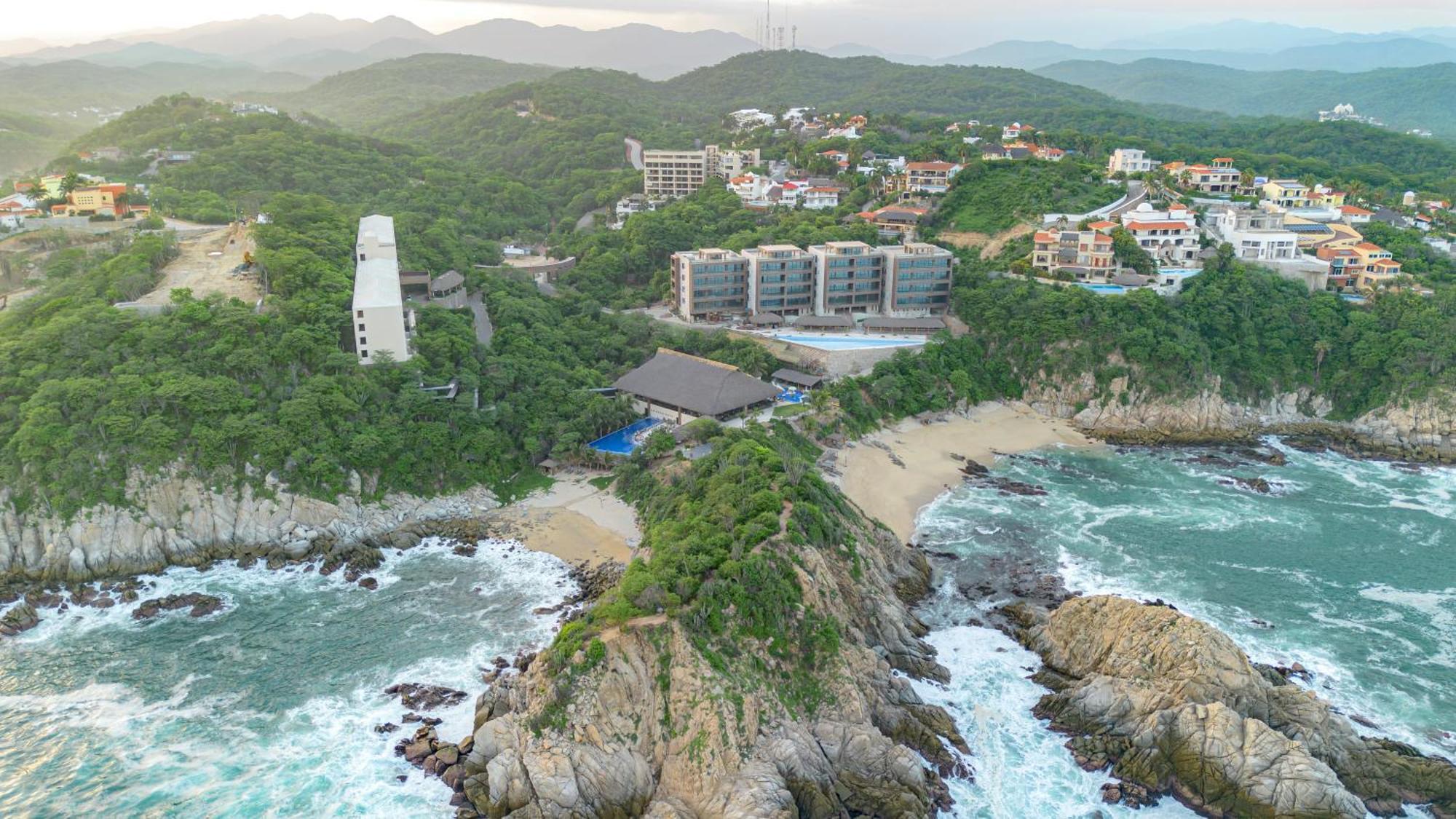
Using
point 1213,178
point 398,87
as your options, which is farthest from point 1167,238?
point 398,87

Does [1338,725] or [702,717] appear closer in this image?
[702,717]

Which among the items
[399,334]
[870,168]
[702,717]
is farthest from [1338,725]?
Answer: [870,168]

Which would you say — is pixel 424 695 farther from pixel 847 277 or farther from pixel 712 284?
pixel 847 277

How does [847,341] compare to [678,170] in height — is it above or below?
below

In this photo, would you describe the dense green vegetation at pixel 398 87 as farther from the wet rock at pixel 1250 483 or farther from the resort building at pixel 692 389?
the wet rock at pixel 1250 483

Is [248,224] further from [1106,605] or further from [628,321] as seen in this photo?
[1106,605]

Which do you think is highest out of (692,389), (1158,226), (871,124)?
(871,124)

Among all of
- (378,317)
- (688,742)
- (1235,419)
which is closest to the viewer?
(688,742)
